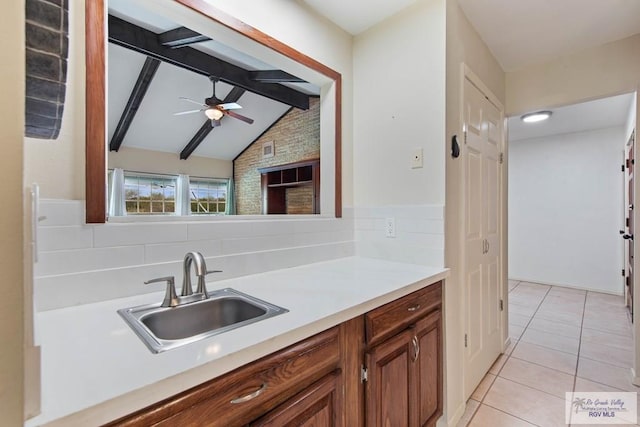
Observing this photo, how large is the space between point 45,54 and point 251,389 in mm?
768

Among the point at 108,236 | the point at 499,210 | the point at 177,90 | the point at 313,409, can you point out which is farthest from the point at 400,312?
the point at 177,90

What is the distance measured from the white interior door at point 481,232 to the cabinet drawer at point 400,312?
1.51 feet

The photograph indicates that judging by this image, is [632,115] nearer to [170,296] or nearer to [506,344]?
[506,344]

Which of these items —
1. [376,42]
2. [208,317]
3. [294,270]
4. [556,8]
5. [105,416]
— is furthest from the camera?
[376,42]

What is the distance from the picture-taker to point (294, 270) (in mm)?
1574

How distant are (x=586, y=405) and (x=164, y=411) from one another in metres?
2.38

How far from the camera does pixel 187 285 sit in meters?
1.11

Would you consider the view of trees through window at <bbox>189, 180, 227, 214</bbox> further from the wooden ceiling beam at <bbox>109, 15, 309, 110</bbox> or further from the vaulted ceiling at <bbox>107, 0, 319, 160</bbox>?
the wooden ceiling beam at <bbox>109, 15, 309, 110</bbox>

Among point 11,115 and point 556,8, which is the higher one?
point 556,8

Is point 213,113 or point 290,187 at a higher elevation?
point 213,113

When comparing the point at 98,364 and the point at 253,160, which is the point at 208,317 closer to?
the point at 98,364

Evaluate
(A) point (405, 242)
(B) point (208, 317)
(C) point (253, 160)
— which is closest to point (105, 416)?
(B) point (208, 317)

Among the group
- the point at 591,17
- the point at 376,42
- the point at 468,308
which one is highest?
the point at 591,17

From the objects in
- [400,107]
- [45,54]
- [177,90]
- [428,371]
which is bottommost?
[428,371]
